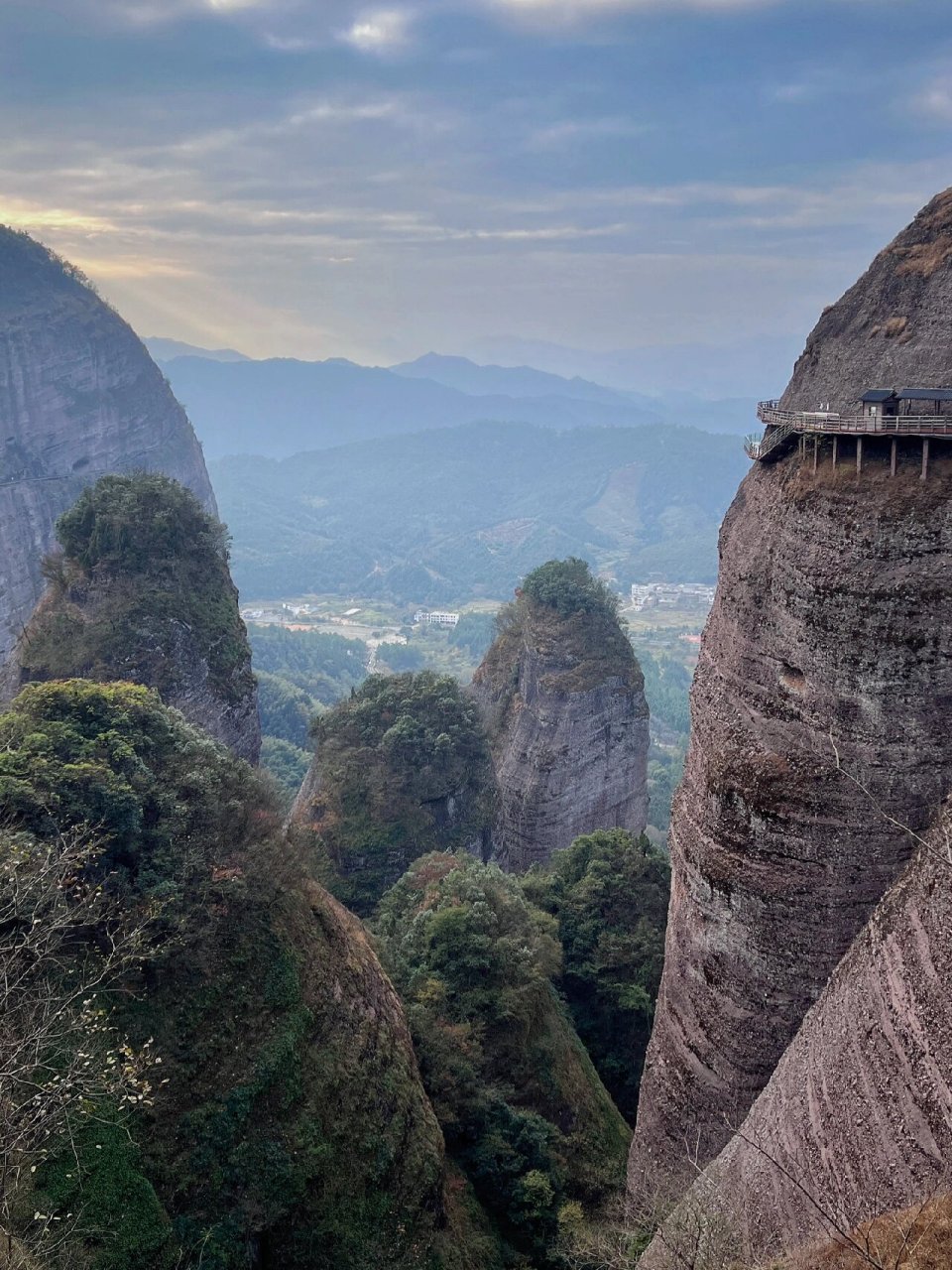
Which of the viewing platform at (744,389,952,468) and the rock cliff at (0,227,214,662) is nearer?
the viewing platform at (744,389,952,468)

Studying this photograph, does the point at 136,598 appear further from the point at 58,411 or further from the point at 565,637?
the point at 58,411

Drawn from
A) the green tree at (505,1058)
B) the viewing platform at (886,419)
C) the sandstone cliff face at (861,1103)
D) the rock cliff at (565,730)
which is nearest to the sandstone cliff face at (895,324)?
the viewing platform at (886,419)

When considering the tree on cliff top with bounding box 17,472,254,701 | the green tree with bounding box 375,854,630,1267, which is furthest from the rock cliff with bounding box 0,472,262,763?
the green tree with bounding box 375,854,630,1267

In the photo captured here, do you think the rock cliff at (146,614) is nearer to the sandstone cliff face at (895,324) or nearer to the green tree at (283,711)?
the sandstone cliff face at (895,324)

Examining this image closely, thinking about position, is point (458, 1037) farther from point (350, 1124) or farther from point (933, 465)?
point (933, 465)

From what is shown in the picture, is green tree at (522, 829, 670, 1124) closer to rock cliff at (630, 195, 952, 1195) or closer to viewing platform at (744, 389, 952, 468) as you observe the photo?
rock cliff at (630, 195, 952, 1195)

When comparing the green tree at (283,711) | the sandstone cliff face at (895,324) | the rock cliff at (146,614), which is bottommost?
the green tree at (283,711)
